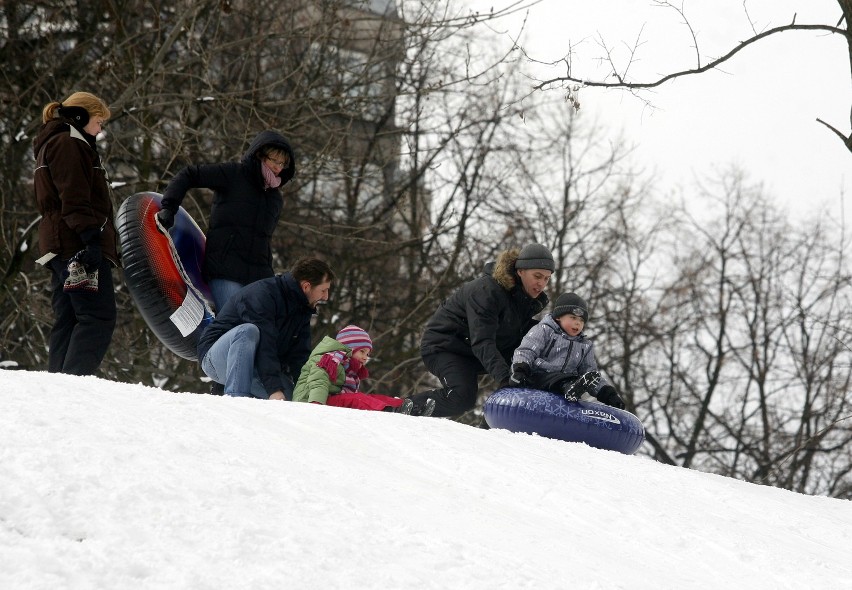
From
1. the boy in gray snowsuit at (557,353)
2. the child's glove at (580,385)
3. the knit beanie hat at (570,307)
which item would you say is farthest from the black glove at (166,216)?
the child's glove at (580,385)

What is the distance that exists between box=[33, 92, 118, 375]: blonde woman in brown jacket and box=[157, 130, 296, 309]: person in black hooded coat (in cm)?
86

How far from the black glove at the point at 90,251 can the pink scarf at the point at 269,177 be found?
4.46 ft

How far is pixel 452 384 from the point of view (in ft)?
24.7

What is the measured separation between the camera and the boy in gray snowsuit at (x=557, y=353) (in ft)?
22.9

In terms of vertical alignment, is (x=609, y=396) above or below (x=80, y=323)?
above

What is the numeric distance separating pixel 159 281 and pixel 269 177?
1225mm

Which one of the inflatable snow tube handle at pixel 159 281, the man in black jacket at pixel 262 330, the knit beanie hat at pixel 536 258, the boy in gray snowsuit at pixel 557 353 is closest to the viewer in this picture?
the man in black jacket at pixel 262 330

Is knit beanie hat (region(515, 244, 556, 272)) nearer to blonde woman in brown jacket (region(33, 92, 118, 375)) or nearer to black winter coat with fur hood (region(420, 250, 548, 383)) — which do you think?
black winter coat with fur hood (region(420, 250, 548, 383))

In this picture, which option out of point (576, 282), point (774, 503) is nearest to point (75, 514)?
point (774, 503)

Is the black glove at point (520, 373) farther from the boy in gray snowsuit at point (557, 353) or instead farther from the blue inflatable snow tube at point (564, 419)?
the blue inflatable snow tube at point (564, 419)

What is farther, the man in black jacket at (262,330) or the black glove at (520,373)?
the black glove at (520,373)

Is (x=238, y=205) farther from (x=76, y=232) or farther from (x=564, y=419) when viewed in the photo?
(x=564, y=419)

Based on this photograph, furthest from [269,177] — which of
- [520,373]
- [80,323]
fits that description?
[520,373]

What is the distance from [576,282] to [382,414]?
14370mm
